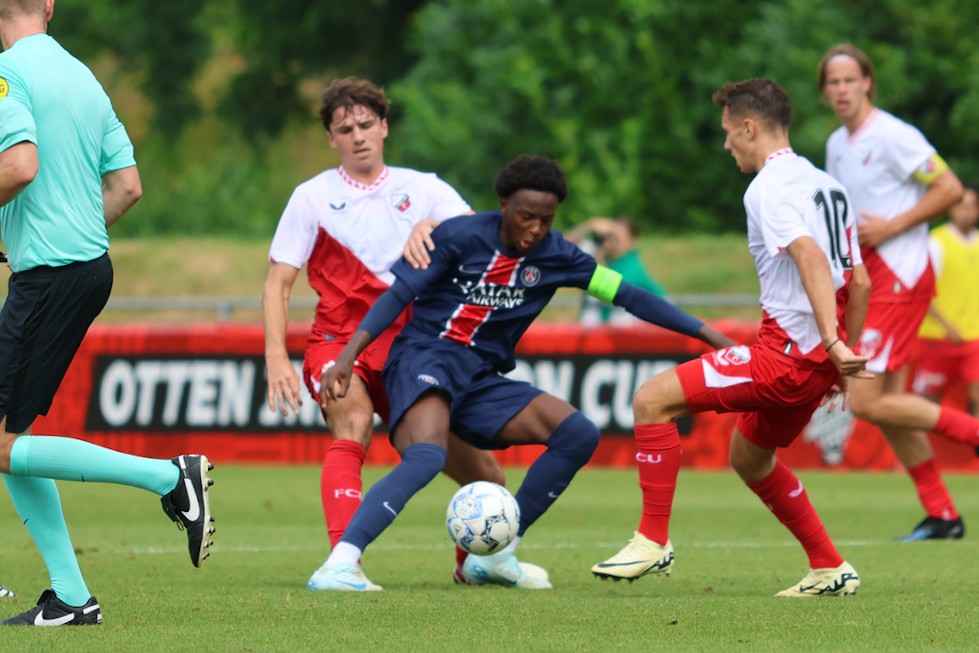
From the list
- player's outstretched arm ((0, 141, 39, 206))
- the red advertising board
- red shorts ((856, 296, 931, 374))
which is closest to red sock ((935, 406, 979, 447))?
red shorts ((856, 296, 931, 374))

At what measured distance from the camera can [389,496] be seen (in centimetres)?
680

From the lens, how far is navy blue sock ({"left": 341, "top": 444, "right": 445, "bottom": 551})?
6.79 meters

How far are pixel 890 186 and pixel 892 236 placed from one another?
31 centimetres

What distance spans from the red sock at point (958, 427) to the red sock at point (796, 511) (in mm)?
2600

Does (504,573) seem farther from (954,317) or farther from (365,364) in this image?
(954,317)

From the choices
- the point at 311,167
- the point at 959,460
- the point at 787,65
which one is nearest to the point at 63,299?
the point at 959,460

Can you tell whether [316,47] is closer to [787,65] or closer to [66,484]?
[787,65]

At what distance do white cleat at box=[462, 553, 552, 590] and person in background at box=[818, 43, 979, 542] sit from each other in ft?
9.79

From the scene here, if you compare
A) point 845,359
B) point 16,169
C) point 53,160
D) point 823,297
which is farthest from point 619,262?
point 16,169

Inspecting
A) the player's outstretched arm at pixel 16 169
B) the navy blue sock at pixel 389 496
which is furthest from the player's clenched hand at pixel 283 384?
the player's outstretched arm at pixel 16 169

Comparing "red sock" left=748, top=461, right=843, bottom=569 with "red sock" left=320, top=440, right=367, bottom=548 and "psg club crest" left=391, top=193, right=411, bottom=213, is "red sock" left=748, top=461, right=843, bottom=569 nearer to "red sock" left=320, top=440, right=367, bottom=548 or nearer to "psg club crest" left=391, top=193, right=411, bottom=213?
"red sock" left=320, top=440, right=367, bottom=548

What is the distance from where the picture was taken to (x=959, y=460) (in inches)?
555

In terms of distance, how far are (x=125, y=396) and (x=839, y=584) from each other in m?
9.02

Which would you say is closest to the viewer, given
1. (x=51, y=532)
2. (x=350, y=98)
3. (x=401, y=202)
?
(x=51, y=532)
